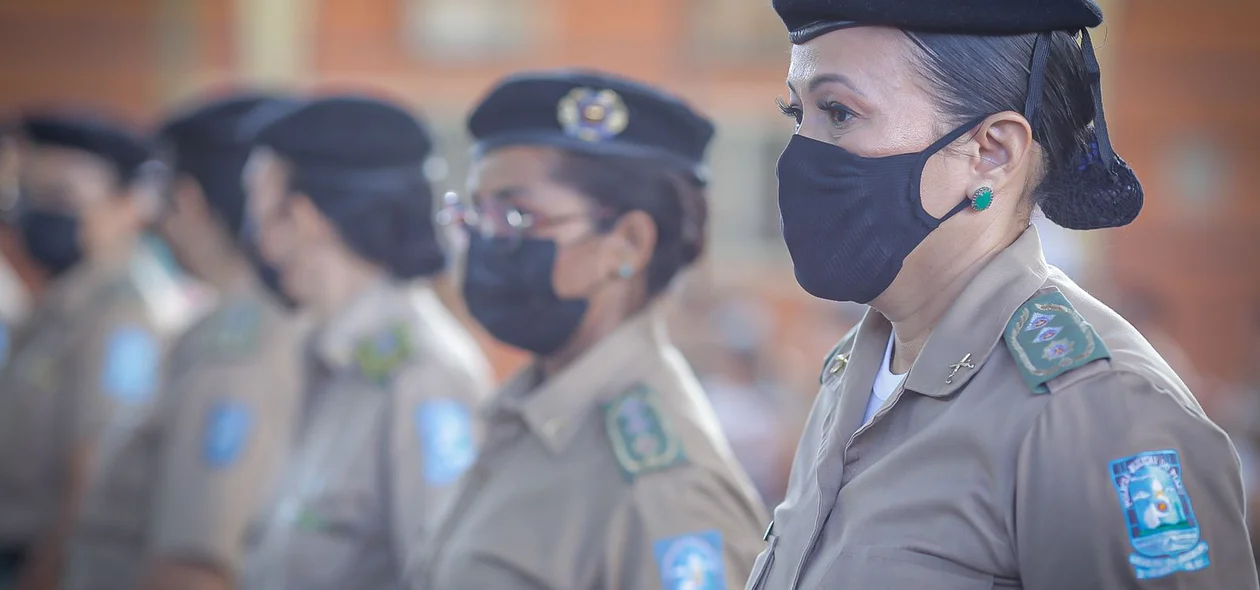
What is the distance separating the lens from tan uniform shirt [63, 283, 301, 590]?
3900mm

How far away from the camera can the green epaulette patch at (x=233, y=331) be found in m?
4.25

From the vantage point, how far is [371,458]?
340cm

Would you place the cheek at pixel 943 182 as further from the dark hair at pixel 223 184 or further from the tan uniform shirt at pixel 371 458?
the dark hair at pixel 223 184

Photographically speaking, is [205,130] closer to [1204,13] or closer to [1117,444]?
[1117,444]

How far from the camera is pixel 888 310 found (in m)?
1.88

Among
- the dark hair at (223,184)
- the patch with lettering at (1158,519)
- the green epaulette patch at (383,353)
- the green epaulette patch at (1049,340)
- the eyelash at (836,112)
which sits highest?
the eyelash at (836,112)

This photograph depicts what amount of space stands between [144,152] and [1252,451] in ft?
21.2

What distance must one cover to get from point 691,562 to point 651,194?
889mm

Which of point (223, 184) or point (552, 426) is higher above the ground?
point (552, 426)

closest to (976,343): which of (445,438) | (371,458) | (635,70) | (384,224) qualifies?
(445,438)

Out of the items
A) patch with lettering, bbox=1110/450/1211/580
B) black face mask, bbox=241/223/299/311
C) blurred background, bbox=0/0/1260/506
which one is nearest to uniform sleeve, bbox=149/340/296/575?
black face mask, bbox=241/223/299/311

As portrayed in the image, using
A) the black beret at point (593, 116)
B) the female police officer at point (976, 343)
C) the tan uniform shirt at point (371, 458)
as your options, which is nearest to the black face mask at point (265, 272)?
the tan uniform shirt at point (371, 458)

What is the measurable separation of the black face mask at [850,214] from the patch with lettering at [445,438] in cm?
169

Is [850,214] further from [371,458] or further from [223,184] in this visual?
[223,184]
